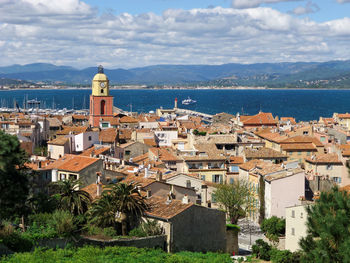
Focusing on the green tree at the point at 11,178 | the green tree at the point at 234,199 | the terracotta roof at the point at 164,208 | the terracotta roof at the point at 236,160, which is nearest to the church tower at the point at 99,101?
the terracotta roof at the point at 236,160

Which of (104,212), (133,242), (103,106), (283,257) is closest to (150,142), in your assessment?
(103,106)

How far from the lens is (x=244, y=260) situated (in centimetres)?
2997

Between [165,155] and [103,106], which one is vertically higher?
[103,106]

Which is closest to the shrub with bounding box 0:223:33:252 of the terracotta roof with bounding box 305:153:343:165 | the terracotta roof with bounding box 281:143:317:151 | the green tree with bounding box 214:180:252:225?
the green tree with bounding box 214:180:252:225

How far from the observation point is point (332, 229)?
19.9 meters

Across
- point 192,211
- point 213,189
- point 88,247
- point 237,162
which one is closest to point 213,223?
point 192,211

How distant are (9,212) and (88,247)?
12.4 feet

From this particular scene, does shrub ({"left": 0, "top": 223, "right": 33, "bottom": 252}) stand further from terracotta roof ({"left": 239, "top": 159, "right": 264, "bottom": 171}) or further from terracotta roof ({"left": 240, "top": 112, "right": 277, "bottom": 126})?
terracotta roof ({"left": 240, "top": 112, "right": 277, "bottom": 126})

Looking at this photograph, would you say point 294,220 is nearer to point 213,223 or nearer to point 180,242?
point 213,223

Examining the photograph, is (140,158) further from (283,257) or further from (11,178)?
(11,178)

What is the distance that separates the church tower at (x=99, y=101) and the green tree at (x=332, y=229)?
65964 mm

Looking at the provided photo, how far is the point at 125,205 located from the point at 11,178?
8.09m

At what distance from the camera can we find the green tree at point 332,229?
19.6 meters

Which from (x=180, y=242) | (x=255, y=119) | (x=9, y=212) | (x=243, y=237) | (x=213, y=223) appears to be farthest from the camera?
(x=255, y=119)
